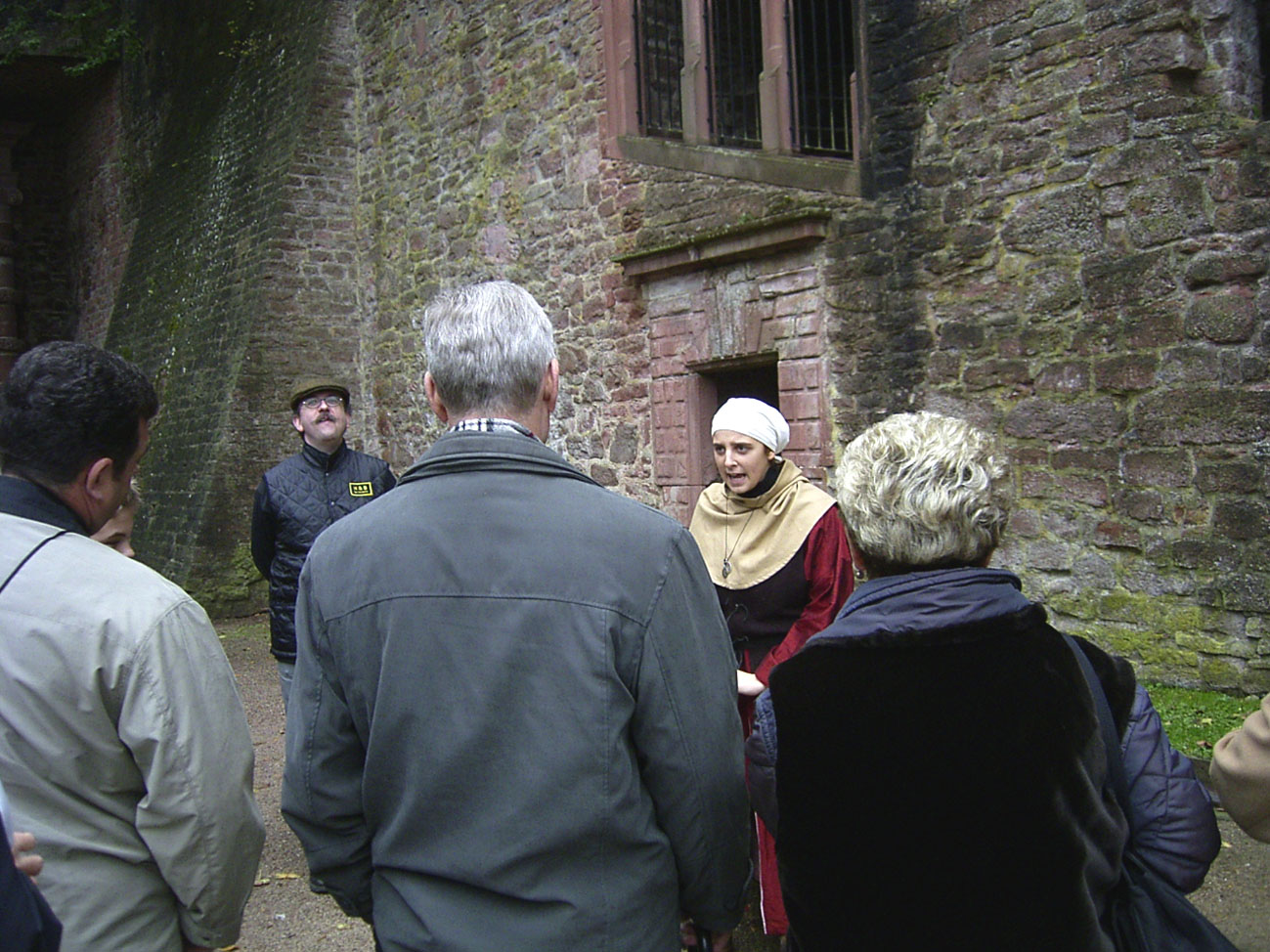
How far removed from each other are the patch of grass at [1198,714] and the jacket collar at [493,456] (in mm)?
3621

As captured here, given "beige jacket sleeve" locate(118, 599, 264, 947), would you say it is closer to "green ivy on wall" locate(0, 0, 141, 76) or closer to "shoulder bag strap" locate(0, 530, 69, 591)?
"shoulder bag strap" locate(0, 530, 69, 591)

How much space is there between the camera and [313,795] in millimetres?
1815

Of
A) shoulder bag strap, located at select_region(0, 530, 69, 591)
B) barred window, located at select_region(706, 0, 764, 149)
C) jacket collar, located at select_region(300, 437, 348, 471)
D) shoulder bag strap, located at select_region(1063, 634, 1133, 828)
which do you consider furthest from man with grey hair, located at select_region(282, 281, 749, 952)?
barred window, located at select_region(706, 0, 764, 149)

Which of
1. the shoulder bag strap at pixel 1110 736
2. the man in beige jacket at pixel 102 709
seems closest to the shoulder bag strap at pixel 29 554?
the man in beige jacket at pixel 102 709

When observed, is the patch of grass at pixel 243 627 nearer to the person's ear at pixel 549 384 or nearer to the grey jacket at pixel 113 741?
the grey jacket at pixel 113 741

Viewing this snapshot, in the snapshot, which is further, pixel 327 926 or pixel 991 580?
pixel 327 926

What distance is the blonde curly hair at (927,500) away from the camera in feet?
5.85

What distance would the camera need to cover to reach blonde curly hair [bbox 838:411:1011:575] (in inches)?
70.2

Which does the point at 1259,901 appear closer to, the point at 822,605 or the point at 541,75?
the point at 822,605

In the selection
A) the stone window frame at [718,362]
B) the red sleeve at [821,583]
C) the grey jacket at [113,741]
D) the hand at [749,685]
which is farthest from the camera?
the stone window frame at [718,362]

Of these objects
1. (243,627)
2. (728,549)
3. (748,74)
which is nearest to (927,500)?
(728,549)

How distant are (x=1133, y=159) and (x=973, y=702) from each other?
4716 millimetres

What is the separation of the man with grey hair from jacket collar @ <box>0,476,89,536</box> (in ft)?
1.52

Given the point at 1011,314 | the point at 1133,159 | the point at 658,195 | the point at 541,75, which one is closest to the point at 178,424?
the point at 541,75
